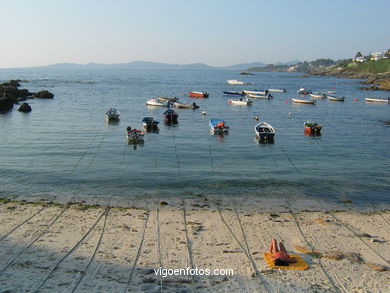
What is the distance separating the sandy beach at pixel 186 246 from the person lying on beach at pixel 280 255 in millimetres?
516

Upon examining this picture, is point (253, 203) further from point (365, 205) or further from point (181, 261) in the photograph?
point (181, 261)

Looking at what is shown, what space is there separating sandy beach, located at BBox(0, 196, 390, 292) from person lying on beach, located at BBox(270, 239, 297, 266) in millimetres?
516

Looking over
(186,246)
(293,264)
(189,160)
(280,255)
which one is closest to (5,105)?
(189,160)

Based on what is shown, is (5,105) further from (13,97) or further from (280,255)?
(280,255)

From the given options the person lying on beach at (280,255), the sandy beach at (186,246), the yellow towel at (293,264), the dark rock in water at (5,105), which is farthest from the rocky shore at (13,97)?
the yellow towel at (293,264)

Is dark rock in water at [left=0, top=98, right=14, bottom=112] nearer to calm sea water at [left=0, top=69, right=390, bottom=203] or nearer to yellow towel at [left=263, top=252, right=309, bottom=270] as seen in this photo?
calm sea water at [left=0, top=69, right=390, bottom=203]

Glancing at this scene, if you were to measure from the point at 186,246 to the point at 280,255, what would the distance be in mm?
3883

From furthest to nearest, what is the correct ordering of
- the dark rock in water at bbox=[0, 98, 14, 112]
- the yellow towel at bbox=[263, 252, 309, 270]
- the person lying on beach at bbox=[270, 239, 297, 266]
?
the dark rock in water at bbox=[0, 98, 14, 112], the person lying on beach at bbox=[270, 239, 297, 266], the yellow towel at bbox=[263, 252, 309, 270]

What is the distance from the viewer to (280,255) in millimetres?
14367

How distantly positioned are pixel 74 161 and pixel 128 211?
12.8m

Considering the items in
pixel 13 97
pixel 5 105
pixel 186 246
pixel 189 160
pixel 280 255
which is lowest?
pixel 189 160

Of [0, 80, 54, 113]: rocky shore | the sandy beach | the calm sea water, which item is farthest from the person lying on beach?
[0, 80, 54, 113]: rocky shore

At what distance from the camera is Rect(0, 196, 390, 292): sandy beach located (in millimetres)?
12867

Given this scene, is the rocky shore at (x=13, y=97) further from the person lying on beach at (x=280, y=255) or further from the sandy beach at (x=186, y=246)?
the person lying on beach at (x=280, y=255)
